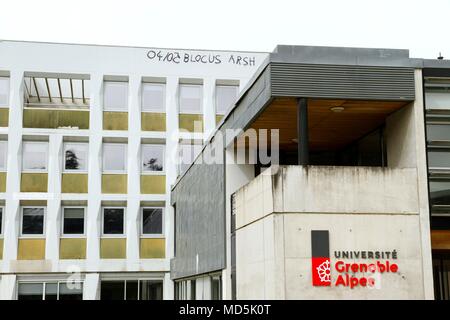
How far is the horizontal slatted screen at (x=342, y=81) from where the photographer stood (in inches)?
614

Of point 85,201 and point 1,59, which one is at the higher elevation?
point 1,59

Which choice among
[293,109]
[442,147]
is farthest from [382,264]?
[293,109]

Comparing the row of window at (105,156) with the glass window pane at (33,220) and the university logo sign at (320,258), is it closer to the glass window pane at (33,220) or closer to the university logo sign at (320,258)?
the glass window pane at (33,220)

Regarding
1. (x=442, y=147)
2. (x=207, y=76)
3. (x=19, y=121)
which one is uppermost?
(x=207, y=76)

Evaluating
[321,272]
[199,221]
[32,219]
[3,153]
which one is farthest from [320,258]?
[3,153]

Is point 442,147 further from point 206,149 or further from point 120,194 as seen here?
point 120,194

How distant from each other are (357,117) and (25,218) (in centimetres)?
2030

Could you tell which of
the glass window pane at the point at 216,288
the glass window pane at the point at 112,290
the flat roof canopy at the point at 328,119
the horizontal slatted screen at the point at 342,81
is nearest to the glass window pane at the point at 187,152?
the glass window pane at the point at 112,290

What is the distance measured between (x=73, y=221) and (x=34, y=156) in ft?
11.2

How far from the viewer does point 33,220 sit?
3347 centimetres

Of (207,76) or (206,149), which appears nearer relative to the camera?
(206,149)

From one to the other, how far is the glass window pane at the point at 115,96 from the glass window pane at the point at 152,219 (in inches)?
189

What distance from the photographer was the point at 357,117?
57.1ft

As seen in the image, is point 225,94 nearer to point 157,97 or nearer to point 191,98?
point 191,98
